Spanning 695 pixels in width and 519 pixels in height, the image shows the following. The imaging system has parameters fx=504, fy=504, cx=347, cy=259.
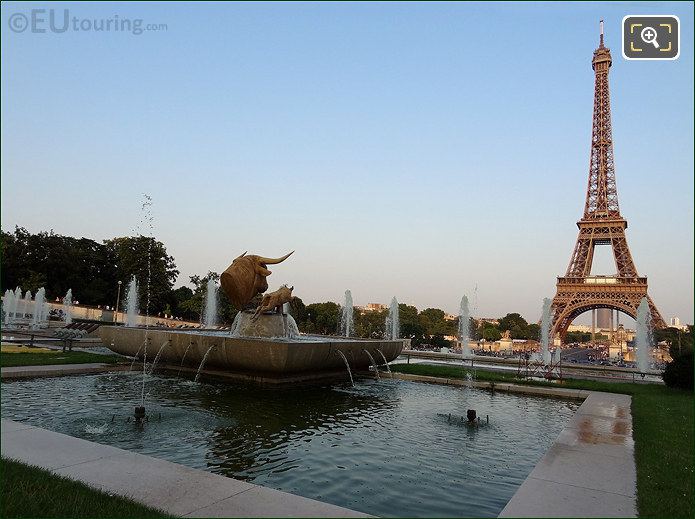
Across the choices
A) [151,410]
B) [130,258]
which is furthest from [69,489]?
[130,258]

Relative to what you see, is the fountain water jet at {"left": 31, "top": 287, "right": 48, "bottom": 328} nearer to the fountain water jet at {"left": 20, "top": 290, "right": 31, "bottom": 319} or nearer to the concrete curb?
the fountain water jet at {"left": 20, "top": 290, "right": 31, "bottom": 319}

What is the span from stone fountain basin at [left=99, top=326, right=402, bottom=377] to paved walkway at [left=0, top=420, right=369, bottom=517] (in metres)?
6.75

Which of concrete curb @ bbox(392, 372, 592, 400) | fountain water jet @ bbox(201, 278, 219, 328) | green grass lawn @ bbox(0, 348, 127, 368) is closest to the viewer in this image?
green grass lawn @ bbox(0, 348, 127, 368)

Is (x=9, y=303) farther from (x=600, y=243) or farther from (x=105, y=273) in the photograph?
(x=600, y=243)

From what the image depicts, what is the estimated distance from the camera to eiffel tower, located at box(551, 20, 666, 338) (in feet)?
180

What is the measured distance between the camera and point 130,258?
64.0 meters

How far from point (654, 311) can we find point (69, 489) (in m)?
59.6

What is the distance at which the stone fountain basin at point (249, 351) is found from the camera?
13.5 meters

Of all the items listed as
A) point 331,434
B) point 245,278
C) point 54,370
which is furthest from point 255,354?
point 54,370

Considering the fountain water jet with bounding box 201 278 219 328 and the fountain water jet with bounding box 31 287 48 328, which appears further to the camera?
the fountain water jet with bounding box 201 278 219 328

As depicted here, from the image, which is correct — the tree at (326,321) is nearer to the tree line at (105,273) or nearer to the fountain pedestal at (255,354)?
the tree line at (105,273)

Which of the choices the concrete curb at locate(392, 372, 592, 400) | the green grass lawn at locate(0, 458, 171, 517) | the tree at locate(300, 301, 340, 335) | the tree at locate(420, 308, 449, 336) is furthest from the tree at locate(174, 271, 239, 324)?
the green grass lawn at locate(0, 458, 171, 517)

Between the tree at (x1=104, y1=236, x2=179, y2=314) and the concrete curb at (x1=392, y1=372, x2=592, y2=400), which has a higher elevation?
the tree at (x1=104, y1=236, x2=179, y2=314)

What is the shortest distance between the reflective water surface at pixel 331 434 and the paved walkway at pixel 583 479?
0.46 metres
